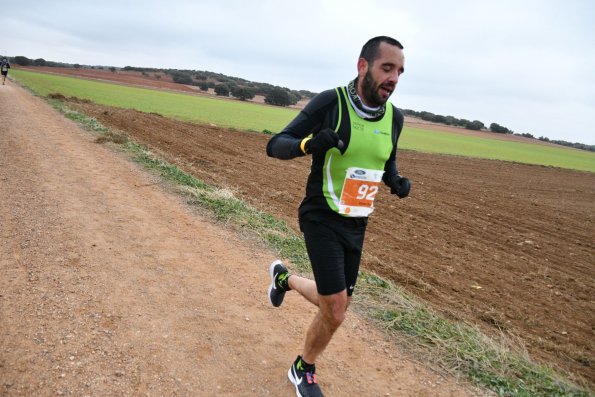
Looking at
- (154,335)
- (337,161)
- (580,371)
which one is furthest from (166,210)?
(580,371)

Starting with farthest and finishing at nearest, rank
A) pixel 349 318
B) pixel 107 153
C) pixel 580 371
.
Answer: pixel 107 153 < pixel 580 371 < pixel 349 318

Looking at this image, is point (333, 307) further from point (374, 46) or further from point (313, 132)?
point (374, 46)

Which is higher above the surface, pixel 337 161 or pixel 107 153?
pixel 337 161

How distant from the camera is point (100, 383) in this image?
2748mm

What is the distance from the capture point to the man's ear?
2666 millimetres

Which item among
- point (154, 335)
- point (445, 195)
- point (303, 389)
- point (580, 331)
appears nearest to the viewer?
point (303, 389)

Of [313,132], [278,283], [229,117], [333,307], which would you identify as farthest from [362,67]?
[229,117]

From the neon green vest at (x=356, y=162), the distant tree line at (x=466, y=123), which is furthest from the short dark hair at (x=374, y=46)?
the distant tree line at (x=466, y=123)

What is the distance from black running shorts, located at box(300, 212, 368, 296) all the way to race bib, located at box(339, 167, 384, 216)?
0.07 m

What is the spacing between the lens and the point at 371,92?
2598mm

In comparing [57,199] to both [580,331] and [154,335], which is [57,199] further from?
[580,331]

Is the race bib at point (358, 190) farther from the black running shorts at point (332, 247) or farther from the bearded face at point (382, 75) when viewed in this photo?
the bearded face at point (382, 75)

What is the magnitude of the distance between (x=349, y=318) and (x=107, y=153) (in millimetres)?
8521

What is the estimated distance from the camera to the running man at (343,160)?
2.60 meters
